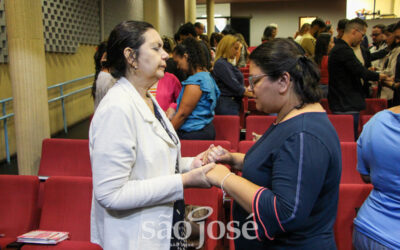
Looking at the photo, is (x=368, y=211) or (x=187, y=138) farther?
(x=187, y=138)

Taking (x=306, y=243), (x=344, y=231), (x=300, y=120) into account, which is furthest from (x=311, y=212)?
(x=344, y=231)

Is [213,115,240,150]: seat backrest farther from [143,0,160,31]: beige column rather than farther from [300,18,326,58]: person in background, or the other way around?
[143,0,160,31]: beige column

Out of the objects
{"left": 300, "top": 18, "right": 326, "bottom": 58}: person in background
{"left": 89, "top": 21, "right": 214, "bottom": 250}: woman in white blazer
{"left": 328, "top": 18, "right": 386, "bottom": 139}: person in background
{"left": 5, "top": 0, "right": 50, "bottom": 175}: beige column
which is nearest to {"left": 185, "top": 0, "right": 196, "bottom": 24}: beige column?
Answer: {"left": 300, "top": 18, "right": 326, "bottom": 58}: person in background

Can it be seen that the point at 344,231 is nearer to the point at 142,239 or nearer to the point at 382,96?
the point at 142,239

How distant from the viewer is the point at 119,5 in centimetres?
1033

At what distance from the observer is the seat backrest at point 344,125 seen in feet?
12.6

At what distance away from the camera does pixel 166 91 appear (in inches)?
139

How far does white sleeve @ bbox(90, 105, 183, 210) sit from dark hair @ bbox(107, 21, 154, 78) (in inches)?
9.4

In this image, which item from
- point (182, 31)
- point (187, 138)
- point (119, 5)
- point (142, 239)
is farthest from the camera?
point (119, 5)

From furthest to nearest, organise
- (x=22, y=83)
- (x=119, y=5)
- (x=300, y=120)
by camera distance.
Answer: (x=119, y=5), (x=22, y=83), (x=300, y=120)

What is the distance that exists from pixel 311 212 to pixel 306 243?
11 centimetres

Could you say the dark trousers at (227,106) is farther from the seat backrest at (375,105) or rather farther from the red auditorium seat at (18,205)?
the red auditorium seat at (18,205)

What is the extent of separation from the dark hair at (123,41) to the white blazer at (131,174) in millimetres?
73

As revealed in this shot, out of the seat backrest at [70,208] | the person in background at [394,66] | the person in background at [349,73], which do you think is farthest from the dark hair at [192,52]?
the person in background at [394,66]
